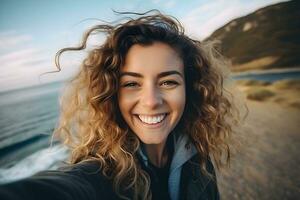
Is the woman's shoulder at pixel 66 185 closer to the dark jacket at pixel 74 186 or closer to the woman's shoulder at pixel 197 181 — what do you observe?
the dark jacket at pixel 74 186

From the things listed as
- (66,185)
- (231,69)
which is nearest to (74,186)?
(66,185)

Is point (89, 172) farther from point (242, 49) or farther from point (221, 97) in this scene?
point (242, 49)

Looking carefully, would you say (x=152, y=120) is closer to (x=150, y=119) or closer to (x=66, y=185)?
(x=150, y=119)

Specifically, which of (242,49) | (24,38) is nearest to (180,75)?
(24,38)

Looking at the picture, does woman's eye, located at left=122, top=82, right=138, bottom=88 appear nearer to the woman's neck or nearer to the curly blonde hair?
the curly blonde hair

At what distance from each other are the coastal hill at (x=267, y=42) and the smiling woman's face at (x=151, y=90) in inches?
179

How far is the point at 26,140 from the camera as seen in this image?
29.1 feet

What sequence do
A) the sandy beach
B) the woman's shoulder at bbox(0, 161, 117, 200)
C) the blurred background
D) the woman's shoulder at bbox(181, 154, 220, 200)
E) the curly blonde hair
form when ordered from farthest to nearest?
the sandy beach, the blurred background, the woman's shoulder at bbox(181, 154, 220, 200), the curly blonde hair, the woman's shoulder at bbox(0, 161, 117, 200)

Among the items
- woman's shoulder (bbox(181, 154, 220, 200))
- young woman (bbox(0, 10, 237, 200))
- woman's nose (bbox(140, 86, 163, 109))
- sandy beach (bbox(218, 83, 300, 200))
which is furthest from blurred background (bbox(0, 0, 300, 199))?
woman's shoulder (bbox(181, 154, 220, 200))

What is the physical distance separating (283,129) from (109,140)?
5.35 metres

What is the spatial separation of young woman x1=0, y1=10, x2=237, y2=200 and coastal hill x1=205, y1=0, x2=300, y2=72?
14.7ft

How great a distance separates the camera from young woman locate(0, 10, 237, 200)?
1.48m

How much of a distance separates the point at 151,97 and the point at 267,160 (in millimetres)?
3963

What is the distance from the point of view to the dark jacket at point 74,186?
0.74 meters
